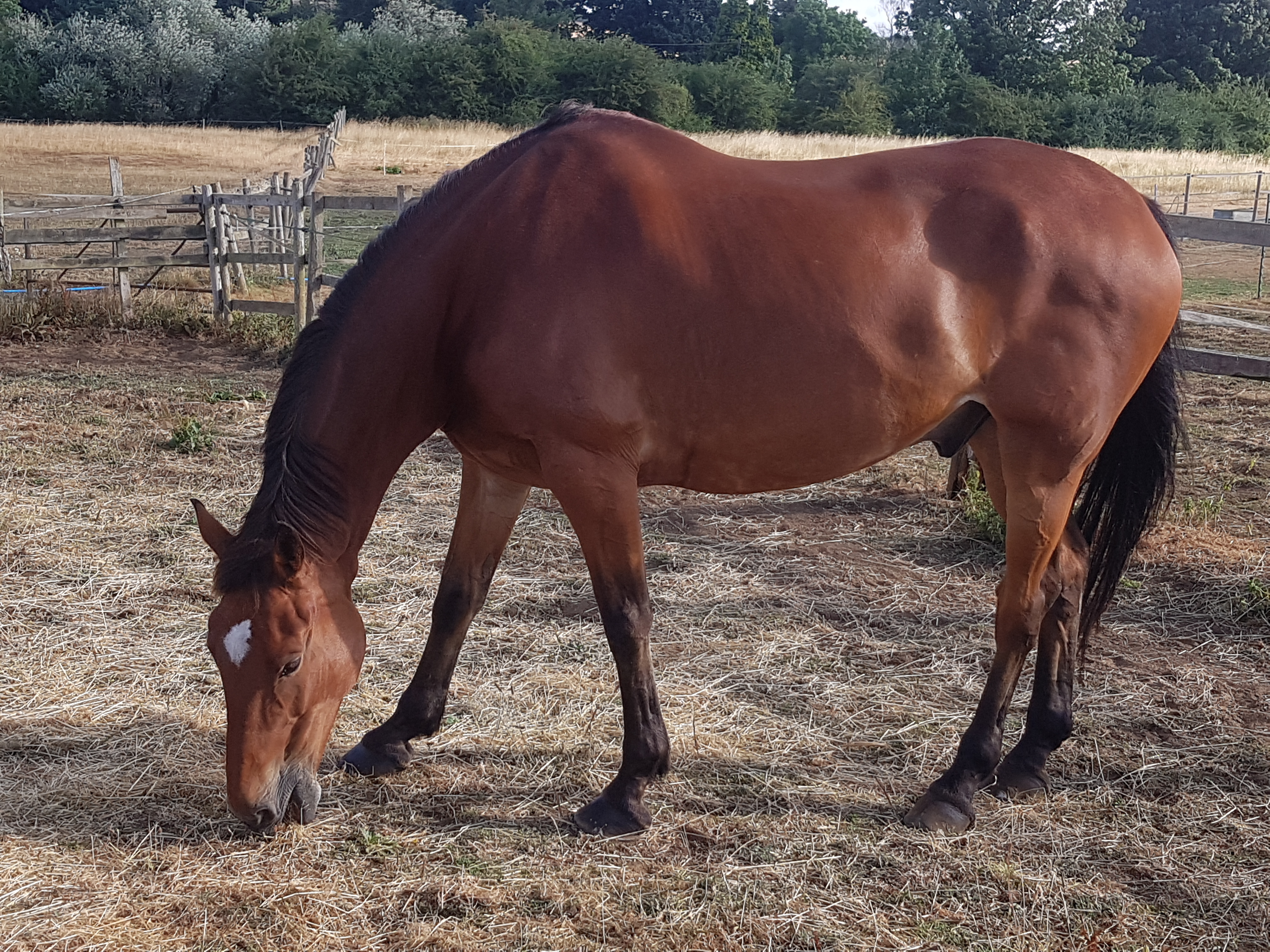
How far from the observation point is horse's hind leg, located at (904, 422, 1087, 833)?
3244 mm

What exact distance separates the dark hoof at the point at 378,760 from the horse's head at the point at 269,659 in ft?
1.68

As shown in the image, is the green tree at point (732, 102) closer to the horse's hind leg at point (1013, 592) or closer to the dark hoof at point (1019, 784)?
the horse's hind leg at point (1013, 592)

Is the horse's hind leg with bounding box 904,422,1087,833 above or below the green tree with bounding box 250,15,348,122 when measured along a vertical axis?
below

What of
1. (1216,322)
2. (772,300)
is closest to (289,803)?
(772,300)

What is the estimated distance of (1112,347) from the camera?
3.26m

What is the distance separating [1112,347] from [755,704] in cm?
177

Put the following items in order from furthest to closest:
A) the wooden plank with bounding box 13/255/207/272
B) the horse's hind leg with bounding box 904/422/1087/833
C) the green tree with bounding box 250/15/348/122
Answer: the green tree with bounding box 250/15/348/122 < the wooden plank with bounding box 13/255/207/272 < the horse's hind leg with bounding box 904/422/1087/833

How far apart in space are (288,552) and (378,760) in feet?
3.35

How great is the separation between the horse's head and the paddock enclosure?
28cm

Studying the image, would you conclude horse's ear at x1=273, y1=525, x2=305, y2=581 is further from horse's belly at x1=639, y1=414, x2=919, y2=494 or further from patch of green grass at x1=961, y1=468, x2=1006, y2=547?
patch of green grass at x1=961, y1=468, x2=1006, y2=547

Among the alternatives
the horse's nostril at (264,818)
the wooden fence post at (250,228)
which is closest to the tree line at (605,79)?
the wooden fence post at (250,228)

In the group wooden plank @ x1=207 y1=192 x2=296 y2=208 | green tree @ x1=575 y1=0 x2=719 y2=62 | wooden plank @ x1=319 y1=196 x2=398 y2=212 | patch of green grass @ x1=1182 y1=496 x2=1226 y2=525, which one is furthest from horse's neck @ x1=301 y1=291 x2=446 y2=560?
green tree @ x1=575 y1=0 x2=719 y2=62

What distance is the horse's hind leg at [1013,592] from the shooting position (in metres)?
3.24

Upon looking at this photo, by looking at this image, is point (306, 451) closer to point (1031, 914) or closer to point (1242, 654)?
point (1031, 914)
